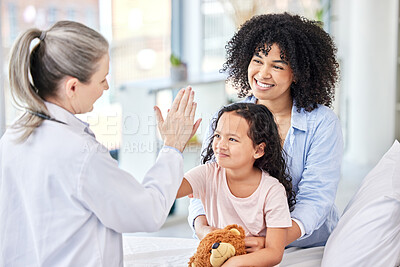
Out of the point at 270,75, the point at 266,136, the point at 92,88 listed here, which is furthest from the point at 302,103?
the point at 92,88

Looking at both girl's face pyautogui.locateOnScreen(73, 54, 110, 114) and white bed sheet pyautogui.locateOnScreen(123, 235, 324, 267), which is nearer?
girl's face pyautogui.locateOnScreen(73, 54, 110, 114)

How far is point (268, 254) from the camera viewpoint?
4.97 feet

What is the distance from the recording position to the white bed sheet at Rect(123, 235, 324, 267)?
1.77m

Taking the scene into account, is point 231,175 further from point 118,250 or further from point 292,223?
point 118,250

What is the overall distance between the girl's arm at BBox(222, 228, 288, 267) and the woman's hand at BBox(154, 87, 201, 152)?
354 mm

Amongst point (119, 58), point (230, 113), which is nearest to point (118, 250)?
point (230, 113)

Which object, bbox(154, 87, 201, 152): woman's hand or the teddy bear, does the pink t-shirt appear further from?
bbox(154, 87, 201, 152): woman's hand

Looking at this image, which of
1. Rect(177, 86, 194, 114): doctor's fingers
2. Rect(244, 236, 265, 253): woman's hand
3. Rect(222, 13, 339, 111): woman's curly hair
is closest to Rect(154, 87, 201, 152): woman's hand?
Rect(177, 86, 194, 114): doctor's fingers

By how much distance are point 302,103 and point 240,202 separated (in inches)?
18.4

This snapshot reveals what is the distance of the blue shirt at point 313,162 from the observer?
68.9 inches

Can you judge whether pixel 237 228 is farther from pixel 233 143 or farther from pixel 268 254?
pixel 233 143

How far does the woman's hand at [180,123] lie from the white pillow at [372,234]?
1.92 ft

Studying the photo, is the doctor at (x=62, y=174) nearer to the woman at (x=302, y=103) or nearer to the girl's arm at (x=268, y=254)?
the girl's arm at (x=268, y=254)

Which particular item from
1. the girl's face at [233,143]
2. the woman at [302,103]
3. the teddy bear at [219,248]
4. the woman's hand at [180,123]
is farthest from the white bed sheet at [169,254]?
the woman's hand at [180,123]
